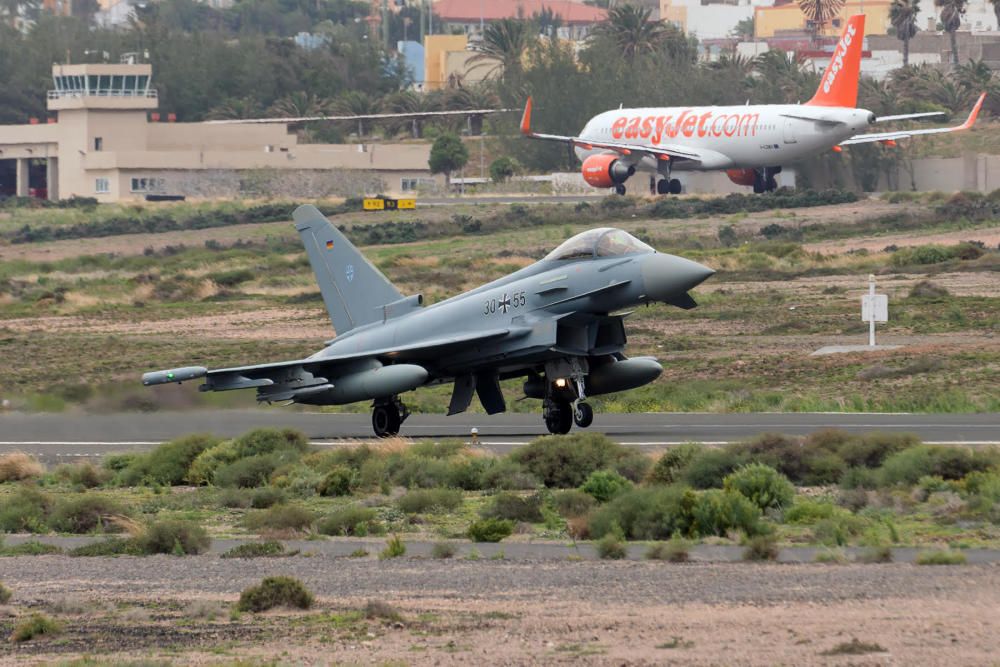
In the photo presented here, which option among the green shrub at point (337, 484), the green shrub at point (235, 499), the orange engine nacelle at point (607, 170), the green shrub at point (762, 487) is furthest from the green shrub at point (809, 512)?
the orange engine nacelle at point (607, 170)

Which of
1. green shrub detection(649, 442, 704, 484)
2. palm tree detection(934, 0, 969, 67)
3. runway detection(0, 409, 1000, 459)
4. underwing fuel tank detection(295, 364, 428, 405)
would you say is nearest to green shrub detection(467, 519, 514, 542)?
green shrub detection(649, 442, 704, 484)

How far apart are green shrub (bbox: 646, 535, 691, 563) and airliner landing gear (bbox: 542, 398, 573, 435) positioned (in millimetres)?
10222

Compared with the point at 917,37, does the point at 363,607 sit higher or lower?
lower

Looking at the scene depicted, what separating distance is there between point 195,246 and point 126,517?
186 feet

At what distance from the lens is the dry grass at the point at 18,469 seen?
2441 centimetres

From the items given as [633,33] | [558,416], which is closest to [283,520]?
[558,416]

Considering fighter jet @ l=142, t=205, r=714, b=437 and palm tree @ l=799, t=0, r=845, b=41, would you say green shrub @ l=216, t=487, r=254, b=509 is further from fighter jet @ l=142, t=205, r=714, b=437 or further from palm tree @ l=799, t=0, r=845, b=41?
palm tree @ l=799, t=0, r=845, b=41

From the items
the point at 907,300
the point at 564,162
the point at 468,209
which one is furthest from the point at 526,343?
the point at 564,162

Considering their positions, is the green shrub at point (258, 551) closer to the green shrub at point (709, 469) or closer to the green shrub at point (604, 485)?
the green shrub at point (604, 485)

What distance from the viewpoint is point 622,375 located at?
27.0m

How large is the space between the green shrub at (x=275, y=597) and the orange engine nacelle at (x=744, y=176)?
234 feet

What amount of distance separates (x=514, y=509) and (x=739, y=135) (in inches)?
2371

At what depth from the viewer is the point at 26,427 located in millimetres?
30641

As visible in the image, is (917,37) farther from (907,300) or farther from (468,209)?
(907,300)
